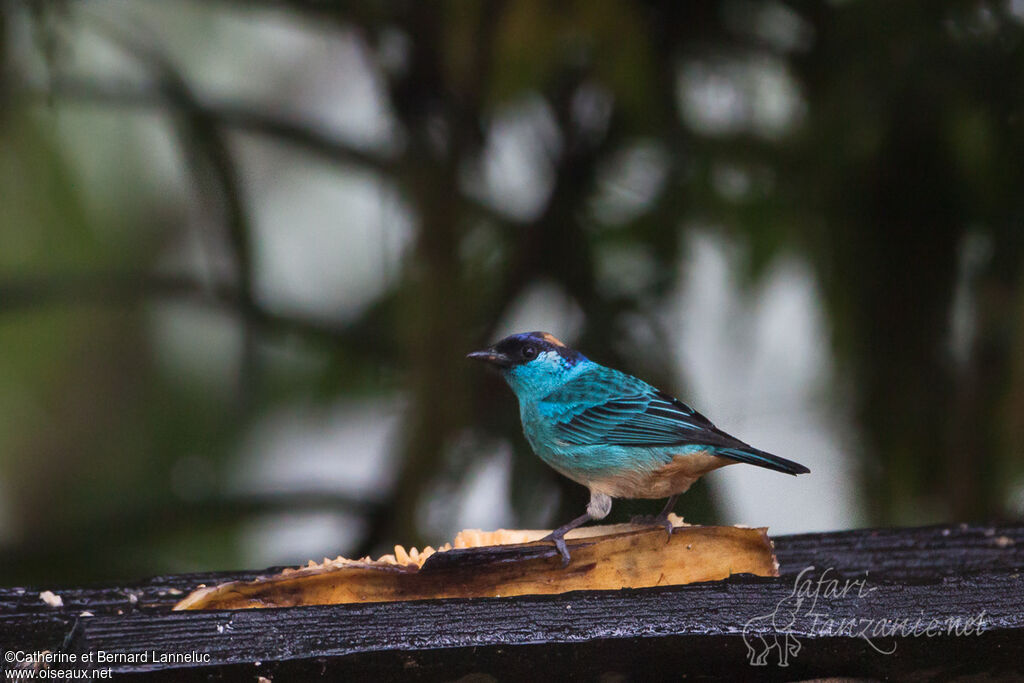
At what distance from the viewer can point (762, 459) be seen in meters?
1.83

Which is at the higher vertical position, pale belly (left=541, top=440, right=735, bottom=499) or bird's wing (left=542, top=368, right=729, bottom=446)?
bird's wing (left=542, top=368, right=729, bottom=446)

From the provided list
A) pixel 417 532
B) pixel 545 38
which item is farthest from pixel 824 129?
pixel 417 532

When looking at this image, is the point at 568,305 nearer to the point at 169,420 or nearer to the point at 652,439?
the point at 652,439

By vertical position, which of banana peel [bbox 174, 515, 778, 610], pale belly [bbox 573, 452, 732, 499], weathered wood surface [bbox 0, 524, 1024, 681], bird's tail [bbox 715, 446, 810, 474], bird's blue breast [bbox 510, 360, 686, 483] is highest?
bird's blue breast [bbox 510, 360, 686, 483]

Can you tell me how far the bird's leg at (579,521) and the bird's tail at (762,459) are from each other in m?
0.29

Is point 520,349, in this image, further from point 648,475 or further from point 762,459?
point 762,459

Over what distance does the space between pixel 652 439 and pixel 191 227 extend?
14.1ft

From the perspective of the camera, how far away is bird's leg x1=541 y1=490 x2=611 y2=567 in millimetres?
1858

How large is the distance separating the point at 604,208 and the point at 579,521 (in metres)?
2.15

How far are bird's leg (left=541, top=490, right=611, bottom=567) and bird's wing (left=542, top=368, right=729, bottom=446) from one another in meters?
0.13

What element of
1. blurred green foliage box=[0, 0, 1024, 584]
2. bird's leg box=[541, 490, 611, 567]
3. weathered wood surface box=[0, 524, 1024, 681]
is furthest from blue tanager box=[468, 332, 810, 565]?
blurred green foliage box=[0, 0, 1024, 584]

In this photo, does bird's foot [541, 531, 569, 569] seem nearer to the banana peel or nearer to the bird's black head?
the banana peel

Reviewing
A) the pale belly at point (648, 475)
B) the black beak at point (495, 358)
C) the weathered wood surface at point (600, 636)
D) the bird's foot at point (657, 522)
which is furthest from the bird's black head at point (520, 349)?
the weathered wood surface at point (600, 636)

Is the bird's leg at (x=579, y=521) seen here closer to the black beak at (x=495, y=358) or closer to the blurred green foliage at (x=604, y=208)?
the black beak at (x=495, y=358)
